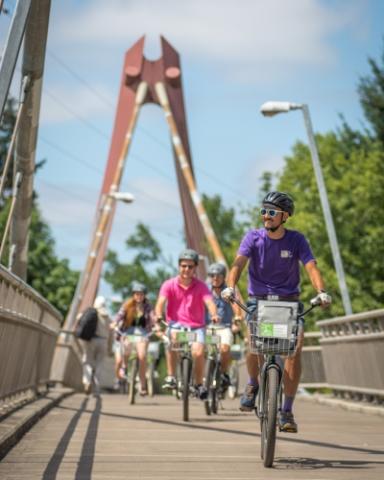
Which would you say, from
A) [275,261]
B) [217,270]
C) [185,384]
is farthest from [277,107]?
[275,261]

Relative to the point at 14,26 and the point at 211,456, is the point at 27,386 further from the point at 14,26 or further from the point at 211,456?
the point at 14,26

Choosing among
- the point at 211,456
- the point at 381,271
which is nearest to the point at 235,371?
the point at 211,456

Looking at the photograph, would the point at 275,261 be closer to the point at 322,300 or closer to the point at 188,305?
the point at 322,300

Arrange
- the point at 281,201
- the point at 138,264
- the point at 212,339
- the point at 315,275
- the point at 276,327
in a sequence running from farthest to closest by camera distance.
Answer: the point at 138,264 → the point at 212,339 → the point at 315,275 → the point at 281,201 → the point at 276,327

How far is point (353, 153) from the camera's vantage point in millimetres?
51719

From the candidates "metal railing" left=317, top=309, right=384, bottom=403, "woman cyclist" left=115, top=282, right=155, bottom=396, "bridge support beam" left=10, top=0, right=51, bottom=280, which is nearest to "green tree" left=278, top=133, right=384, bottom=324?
"metal railing" left=317, top=309, right=384, bottom=403

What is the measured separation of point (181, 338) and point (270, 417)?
5.90 m

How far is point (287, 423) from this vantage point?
8922 millimetres

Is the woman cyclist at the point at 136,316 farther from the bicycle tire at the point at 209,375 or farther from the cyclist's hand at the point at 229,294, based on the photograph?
the cyclist's hand at the point at 229,294

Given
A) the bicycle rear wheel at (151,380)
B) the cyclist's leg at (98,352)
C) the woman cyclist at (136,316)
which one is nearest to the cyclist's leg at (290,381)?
the woman cyclist at (136,316)

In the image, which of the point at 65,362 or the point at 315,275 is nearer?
the point at 315,275

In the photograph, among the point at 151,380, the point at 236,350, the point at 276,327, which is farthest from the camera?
the point at 236,350

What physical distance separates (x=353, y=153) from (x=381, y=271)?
5.30 m

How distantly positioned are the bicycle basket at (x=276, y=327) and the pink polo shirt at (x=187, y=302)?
5691mm
